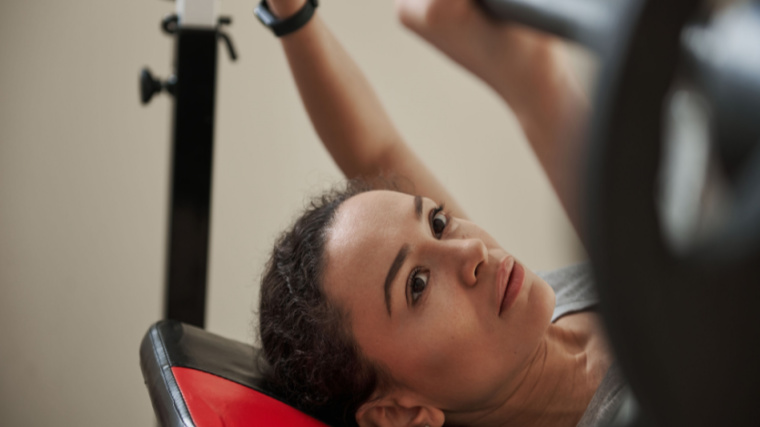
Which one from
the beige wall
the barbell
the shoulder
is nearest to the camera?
the barbell

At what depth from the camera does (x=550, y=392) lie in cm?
81

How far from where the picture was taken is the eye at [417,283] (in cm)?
73

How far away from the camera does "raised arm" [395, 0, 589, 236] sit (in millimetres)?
625

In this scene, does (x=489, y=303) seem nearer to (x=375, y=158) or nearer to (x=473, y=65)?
(x=473, y=65)

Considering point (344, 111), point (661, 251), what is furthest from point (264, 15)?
point (661, 251)

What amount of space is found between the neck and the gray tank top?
0.07 metres

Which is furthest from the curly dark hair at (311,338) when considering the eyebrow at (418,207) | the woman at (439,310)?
the eyebrow at (418,207)

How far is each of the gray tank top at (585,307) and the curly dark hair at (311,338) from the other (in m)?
0.22

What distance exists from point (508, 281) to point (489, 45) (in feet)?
0.82

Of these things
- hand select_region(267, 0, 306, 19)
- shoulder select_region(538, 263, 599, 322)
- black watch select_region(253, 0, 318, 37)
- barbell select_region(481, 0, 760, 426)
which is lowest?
shoulder select_region(538, 263, 599, 322)

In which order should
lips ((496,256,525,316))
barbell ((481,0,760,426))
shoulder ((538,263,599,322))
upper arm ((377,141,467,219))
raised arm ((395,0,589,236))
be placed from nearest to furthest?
barbell ((481,0,760,426)), raised arm ((395,0,589,236)), lips ((496,256,525,316)), shoulder ((538,263,599,322)), upper arm ((377,141,467,219))

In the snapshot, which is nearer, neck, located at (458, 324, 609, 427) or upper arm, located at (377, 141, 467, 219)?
neck, located at (458, 324, 609, 427)

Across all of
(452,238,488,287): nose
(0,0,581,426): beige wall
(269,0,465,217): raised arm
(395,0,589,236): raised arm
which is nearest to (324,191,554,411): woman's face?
(452,238,488,287): nose

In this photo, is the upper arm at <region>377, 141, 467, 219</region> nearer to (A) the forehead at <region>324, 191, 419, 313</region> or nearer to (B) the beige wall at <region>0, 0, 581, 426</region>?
(A) the forehead at <region>324, 191, 419, 313</region>
